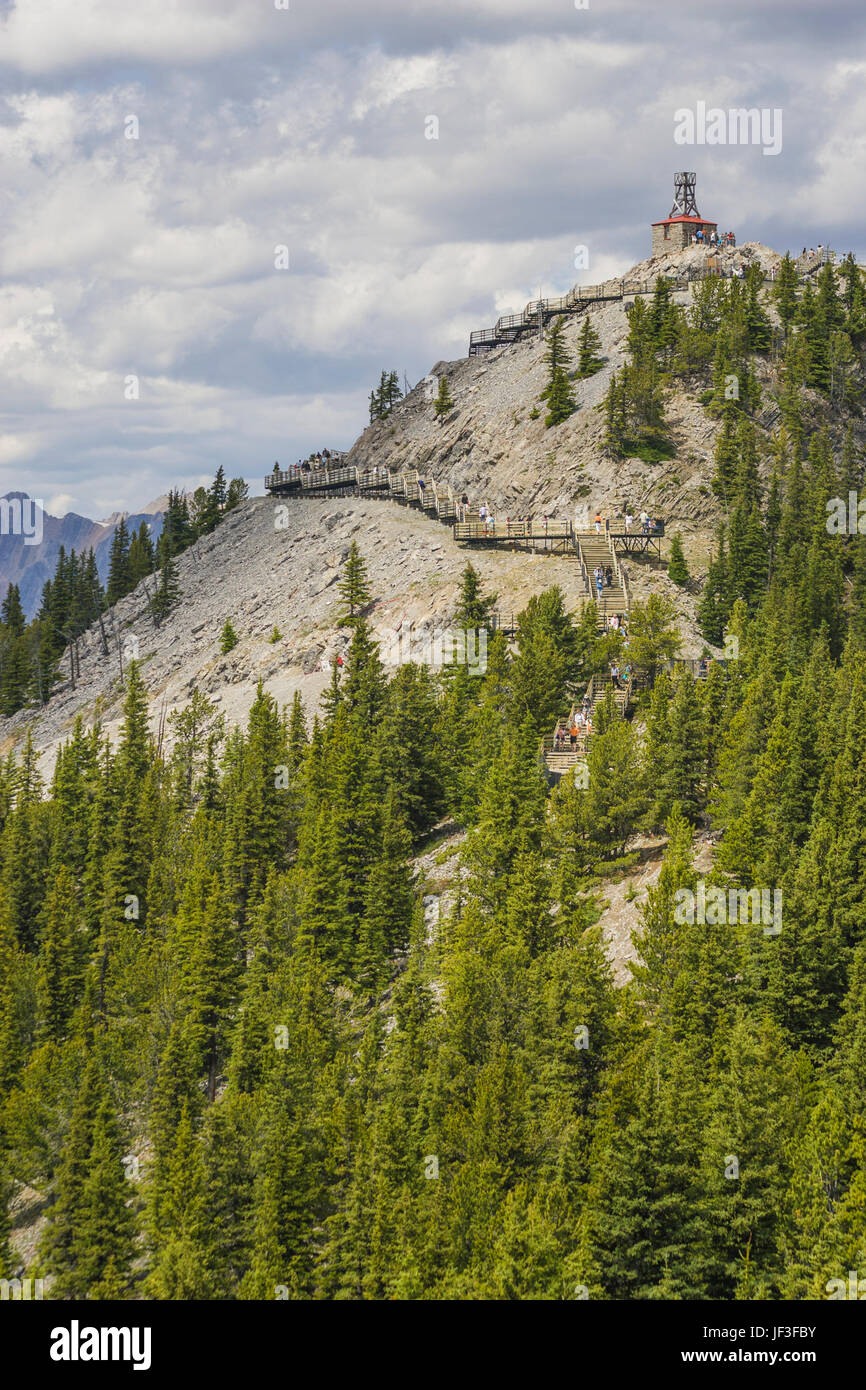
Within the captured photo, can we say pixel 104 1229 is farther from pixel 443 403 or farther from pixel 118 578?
pixel 118 578

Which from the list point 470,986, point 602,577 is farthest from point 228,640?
point 470,986

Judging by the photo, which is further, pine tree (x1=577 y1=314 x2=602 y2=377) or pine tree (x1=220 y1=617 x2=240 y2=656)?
pine tree (x1=577 y1=314 x2=602 y2=377)

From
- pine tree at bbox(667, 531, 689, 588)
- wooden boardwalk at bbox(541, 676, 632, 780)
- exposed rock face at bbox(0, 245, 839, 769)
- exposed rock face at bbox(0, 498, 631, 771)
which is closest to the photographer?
wooden boardwalk at bbox(541, 676, 632, 780)

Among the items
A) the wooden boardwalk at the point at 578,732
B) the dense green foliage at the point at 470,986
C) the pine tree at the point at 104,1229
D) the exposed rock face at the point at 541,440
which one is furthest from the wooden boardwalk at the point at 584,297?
the pine tree at the point at 104,1229

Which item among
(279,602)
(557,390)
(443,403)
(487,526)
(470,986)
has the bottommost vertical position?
(470,986)

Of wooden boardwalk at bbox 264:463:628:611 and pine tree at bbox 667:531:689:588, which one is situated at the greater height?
wooden boardwalk at bbox 264:463:628:611

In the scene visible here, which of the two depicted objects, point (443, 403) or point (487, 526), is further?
point (443, 403)

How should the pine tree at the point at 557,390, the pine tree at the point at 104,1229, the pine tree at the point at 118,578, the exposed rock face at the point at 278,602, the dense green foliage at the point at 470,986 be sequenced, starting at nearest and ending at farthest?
1. the dense green foliage at the point at 470,986
2. the pine tree at the point at 104,1229
3. the exposed rock face at the point at 278,602
4. the pine tree at the point at 557,390
5. the pine tree at the point at 118,578

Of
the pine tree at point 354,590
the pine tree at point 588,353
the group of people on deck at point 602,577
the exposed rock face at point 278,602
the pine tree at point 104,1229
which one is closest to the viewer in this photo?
the pine tree at point 104,1229

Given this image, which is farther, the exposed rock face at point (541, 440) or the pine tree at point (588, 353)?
the pine tree at point (588, 353)

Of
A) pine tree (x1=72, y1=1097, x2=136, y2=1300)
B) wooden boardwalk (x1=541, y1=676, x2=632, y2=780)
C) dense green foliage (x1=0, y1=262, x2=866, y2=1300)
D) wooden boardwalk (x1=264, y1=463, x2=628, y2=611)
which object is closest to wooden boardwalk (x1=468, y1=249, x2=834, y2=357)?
wooden boardwalk (x1=264, y1=463, x2=628, y2=611)

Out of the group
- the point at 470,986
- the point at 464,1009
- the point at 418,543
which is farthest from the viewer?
the point at 418,543

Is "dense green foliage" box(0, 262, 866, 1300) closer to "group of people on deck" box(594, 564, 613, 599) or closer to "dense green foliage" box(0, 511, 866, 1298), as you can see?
"dense green foliage" box(0, 511, 866, 1298)

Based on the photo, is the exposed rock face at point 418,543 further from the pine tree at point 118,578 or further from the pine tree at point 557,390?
the pine tree at point 118,578
